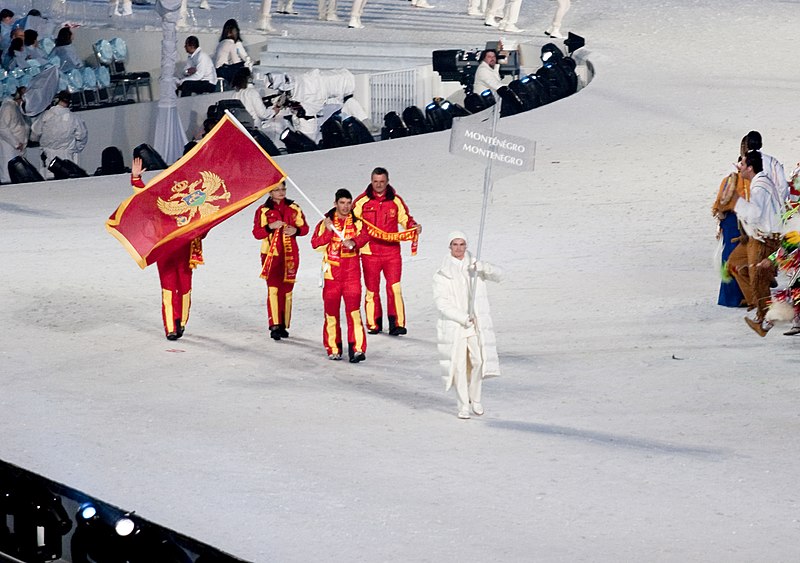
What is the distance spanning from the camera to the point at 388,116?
2203 cm

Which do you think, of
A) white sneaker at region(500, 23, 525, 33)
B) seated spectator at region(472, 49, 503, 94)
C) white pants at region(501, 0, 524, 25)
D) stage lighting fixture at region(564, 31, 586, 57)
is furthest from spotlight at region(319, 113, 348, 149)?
white pants at region(501, 0, 524, 25)

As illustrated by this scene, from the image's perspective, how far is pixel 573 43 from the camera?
2630cm

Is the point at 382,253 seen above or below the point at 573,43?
below

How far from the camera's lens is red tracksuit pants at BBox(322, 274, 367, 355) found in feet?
39.8

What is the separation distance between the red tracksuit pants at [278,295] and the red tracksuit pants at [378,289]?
1.98 feet

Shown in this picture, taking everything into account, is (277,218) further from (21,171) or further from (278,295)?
(21,171)

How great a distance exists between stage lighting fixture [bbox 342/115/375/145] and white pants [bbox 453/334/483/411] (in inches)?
435

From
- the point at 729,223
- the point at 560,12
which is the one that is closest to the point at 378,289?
the point at 729,223

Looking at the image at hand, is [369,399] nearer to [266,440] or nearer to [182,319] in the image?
[266,440]

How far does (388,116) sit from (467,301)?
11678 millimetres

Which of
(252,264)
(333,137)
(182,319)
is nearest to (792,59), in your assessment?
(333,137)

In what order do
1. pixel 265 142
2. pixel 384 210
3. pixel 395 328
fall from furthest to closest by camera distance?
1. pixel 265 142
2. pixel 395 328
3. pixel 384 210

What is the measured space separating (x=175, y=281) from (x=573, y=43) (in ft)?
48.3

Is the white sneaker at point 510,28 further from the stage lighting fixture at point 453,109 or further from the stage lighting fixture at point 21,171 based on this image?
the stage lighting fixture at point 21,171
